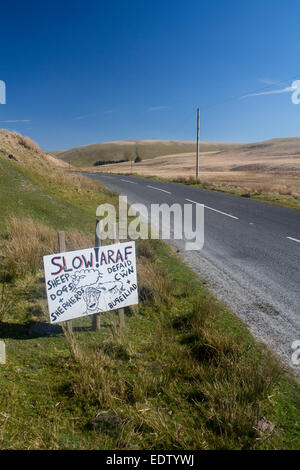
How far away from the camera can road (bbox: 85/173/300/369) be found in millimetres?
4727

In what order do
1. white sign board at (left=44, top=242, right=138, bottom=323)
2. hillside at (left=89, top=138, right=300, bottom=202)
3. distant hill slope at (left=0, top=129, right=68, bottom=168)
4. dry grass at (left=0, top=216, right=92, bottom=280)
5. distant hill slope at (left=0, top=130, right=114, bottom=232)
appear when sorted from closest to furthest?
white sign board at (left=44, top=242, right=138, bottom=323) < dry grass at (left=0, top=216, right=92, bottom=280) < distant hill slope at (left=0, top=130, right=114, bottom=232) < distant hill slope at (left=0, top=129, right=68, bottom=168) < hillside at (left=89, top=138, right=300, bottom=202)

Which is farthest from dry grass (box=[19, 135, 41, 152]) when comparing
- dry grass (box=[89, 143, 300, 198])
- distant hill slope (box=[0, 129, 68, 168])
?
dry grass (box=[89, 143, 300, 198])

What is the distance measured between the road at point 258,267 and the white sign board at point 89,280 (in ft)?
6.42

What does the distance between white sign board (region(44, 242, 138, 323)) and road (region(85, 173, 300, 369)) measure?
1.96 metres

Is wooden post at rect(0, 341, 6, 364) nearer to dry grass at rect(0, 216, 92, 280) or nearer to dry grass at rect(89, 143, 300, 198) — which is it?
dry grass at rect(0, 216, 92, 280)

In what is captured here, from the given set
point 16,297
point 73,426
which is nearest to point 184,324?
point 73,426

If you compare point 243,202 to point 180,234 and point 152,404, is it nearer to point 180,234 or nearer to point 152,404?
point 180,234

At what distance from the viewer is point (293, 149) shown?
9838 centimetres

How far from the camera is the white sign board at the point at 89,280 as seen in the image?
401cm

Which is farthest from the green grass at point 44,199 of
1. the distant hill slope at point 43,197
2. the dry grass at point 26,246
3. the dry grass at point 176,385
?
the dry grass at point 176,385

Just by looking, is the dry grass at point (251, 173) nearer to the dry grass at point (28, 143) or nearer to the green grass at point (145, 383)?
the dry grass at point (28, 143)

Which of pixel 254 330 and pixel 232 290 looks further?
pixel 232 290
